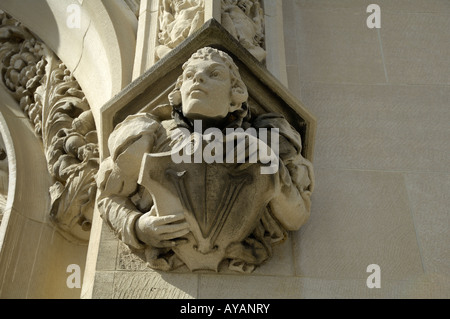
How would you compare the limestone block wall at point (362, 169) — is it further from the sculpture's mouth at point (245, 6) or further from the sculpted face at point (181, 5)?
the sculpted face at point (181, 5)

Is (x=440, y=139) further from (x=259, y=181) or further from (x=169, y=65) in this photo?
(x=169, y=65)

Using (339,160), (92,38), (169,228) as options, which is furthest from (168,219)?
(92,38)

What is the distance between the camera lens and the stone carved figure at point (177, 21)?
→ 6.07 feet

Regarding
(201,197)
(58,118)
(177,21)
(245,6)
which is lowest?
(201,197)

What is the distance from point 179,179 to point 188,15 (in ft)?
2.48

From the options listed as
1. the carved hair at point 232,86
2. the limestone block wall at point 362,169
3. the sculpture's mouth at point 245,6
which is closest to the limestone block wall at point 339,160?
the limestone block wall at point 362,169

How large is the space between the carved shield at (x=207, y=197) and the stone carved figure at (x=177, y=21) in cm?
60

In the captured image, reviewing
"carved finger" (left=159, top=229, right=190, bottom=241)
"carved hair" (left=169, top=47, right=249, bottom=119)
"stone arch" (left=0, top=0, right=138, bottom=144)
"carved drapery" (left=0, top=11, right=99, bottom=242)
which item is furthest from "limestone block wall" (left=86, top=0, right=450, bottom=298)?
"stone arch" (left=0, top=0, right=138, bottom=144)

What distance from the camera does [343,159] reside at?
5.99 ft

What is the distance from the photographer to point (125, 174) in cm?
149

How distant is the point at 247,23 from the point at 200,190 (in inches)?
32.3

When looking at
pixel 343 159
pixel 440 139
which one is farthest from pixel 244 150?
pixel 440 139

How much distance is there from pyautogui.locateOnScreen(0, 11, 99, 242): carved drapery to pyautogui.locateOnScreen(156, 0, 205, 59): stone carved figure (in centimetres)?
53

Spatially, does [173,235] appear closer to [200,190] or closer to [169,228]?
[169,228]
